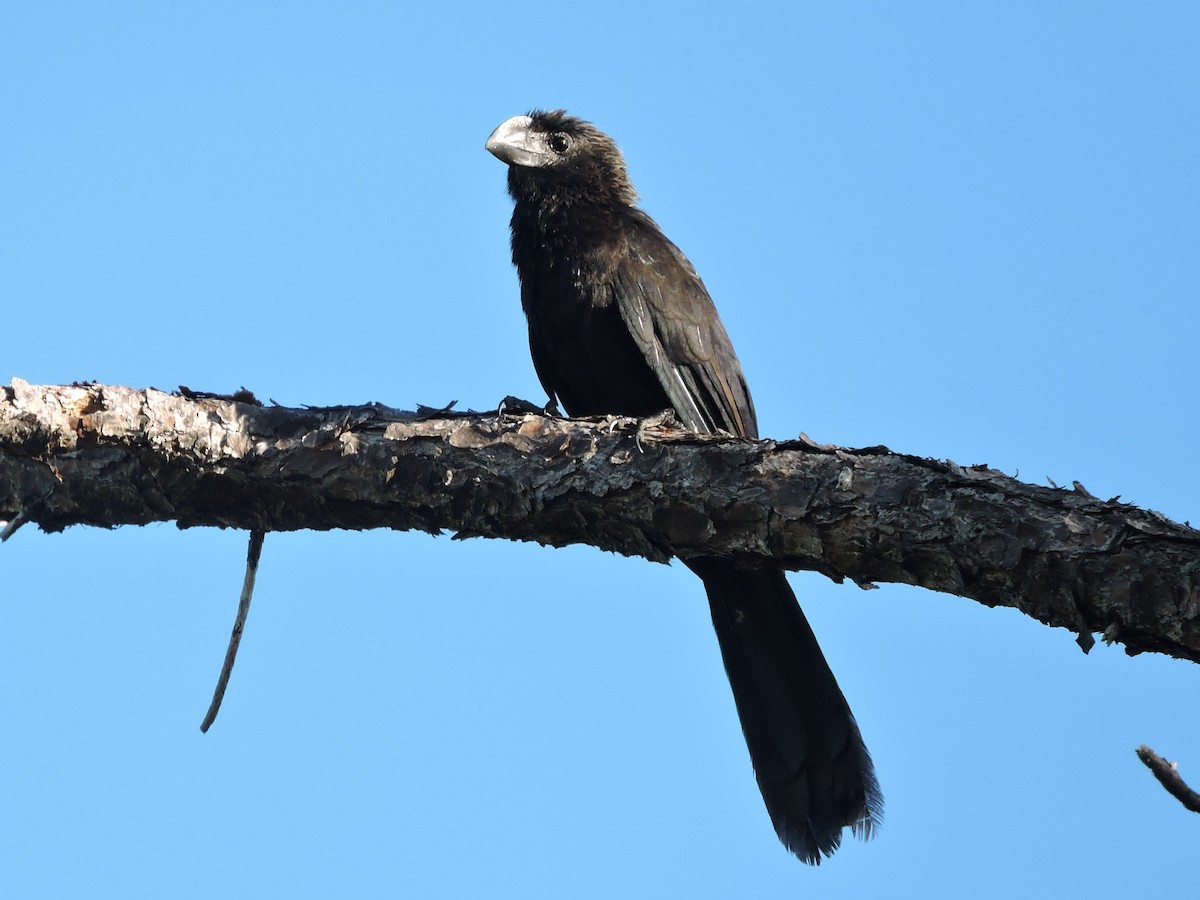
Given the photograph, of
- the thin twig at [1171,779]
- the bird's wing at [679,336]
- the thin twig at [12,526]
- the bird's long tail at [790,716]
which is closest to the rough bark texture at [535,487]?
the thin twig at [12,526]

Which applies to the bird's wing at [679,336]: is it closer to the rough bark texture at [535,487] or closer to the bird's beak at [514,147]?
the bird's beak at [514,147]

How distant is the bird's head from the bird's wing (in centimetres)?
75

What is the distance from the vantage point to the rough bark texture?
3400mm

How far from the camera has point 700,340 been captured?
528 centimetres

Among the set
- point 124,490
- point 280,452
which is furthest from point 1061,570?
point 124,490

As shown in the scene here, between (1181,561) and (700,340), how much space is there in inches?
99.6

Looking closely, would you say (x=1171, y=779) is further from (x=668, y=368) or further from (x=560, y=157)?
(x=560, y=157)

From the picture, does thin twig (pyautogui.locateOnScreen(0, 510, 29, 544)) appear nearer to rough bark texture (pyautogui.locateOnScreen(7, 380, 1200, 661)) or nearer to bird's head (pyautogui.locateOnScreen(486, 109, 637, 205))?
rough bark texture (pyautogui.locateOnScreen(7, 380, 1200, 661))

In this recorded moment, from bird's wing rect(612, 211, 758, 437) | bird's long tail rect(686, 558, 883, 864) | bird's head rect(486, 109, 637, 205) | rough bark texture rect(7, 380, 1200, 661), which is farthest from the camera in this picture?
bird's head rect(486, 109, 637, 205)

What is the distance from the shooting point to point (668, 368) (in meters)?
5.16

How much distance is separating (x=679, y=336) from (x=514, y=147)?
1606 millimetres

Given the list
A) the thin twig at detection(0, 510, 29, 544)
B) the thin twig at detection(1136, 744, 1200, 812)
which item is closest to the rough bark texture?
the thin twig at detection(0, 510, 29, 544)

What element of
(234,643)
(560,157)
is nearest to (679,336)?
(560,157)

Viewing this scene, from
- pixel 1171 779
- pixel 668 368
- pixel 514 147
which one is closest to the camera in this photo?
pixel 1171 779
